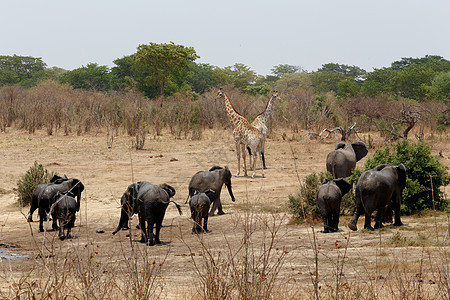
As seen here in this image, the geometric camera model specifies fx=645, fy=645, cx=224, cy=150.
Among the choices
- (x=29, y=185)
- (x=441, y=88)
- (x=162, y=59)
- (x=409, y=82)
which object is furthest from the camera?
(x=162, y=59)

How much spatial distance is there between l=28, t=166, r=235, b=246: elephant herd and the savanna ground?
0.84 feet

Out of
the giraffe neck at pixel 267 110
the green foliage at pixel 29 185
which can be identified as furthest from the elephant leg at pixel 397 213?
the giraffe neck at pixel 267 110

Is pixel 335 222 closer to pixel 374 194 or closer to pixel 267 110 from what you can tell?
pixel 374 194

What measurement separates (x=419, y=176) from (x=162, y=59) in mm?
34652

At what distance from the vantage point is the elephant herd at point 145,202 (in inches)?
327

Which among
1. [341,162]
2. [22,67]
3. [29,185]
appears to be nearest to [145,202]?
[341,162]

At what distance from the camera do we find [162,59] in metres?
43.5

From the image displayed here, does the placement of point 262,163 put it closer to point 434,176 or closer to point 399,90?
point 434,176

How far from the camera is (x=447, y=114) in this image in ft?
90.3

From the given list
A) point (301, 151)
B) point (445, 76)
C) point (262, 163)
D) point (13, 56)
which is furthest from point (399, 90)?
point (13, 56)

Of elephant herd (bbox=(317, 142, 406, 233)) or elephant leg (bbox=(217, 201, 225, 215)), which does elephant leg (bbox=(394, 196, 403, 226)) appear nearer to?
elephant herd (bbox=(317, 142, 406, 233))

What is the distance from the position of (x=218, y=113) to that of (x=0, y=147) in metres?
10.9

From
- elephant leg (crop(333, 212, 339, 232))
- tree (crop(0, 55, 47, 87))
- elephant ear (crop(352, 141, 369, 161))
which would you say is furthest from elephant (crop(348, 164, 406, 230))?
tree (crop(0, 55, 47, 87))

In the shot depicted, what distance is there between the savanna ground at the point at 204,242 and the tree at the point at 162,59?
15.9 metres
